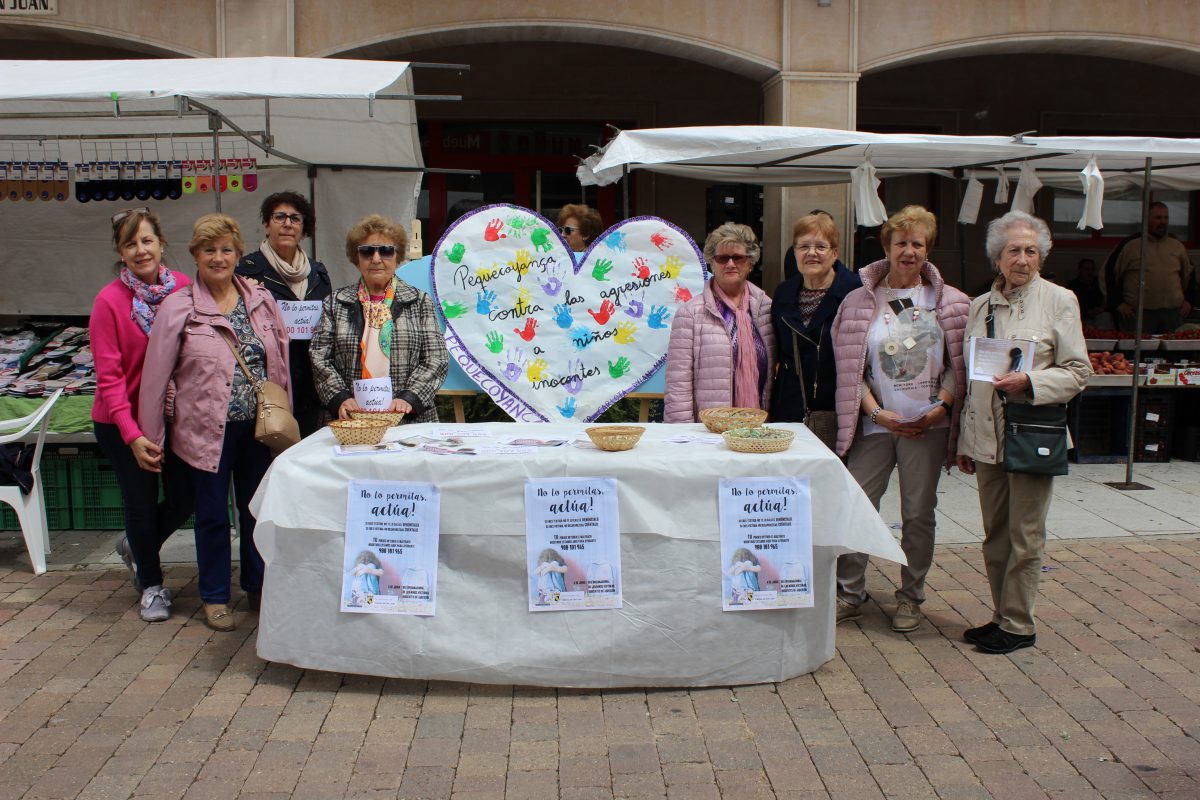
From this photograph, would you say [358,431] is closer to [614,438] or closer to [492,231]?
[614,438]

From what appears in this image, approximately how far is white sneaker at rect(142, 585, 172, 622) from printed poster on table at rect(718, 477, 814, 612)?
2.54m

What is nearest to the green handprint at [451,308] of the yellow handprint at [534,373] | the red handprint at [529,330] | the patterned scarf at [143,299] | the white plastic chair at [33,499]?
the red handprint at [529,330]

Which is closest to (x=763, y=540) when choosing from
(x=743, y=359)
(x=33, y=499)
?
(x=743, y=359)

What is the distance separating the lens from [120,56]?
9.05m

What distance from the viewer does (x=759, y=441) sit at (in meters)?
3.84

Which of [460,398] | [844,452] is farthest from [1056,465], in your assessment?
[460,398]

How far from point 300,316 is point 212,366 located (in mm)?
746

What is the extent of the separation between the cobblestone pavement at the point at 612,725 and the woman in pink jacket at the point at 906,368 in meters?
0.74

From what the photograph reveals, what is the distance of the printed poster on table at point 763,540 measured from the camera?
3.82 meters

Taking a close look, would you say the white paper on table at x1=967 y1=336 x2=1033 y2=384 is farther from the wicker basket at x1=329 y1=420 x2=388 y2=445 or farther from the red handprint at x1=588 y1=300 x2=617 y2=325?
the wicker basket at x1=329 y1=420 x2=388 y2=445

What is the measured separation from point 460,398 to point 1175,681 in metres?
3.48

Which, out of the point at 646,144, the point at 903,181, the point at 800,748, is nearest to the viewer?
the point at 800,748

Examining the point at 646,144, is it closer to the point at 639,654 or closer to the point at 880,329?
the point at 880,329

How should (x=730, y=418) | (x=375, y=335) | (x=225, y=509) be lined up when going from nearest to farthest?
(x=730, y=418) < (x=225, y=509) < (x=375, y=335)
